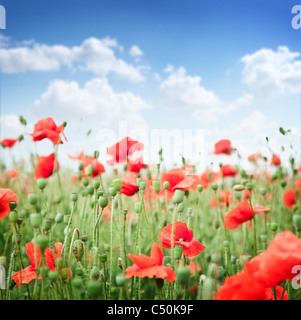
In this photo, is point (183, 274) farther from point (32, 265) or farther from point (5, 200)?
point (5, 200)

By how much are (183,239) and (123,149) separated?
442 mm

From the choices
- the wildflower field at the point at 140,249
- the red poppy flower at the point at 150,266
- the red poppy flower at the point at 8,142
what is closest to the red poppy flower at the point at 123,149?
the wildflower field at the point at 140,249

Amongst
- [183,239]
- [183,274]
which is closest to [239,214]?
[183,239]

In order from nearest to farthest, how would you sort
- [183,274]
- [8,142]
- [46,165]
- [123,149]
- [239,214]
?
[183,274]
[239,214]
[123,149]
[46,165]
[8,142]

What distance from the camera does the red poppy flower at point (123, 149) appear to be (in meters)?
1.05

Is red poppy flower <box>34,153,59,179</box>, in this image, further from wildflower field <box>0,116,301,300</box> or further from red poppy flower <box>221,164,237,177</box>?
red poppy flower <box>221,164,237,177</box>

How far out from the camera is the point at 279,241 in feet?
1.39

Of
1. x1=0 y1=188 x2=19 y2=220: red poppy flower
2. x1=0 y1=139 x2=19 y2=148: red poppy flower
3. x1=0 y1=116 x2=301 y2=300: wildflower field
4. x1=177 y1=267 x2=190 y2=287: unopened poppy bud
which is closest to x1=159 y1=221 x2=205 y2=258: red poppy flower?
x1=0 y1=116 x2=301 y2=300: wildflower field

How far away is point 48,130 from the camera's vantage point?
1.09m

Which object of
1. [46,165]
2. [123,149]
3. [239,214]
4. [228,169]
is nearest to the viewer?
[239,214]
